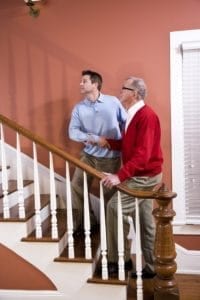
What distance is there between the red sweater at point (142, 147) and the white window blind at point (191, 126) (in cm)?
66

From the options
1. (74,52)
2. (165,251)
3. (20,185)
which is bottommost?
(165,251)

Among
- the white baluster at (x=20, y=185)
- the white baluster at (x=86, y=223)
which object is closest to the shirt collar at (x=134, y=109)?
the white baluster at (x=86, y=223)

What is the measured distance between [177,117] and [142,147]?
856 millimetres

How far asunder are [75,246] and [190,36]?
2.03 m

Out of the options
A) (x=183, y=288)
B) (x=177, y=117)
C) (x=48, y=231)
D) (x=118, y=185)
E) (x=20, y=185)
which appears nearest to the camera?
(x=118, y=185)

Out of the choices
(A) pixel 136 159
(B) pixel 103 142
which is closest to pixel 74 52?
(B) pixel 103 142

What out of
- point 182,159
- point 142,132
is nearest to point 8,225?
point 142,132

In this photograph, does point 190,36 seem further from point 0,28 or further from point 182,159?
point 0,28

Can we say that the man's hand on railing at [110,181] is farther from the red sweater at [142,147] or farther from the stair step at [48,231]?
the stair step at [48,231]

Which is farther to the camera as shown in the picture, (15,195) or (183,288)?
(15,195)

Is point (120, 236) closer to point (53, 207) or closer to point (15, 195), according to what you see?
point (53, 207)

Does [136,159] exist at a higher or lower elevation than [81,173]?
higher

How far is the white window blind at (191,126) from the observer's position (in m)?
3.00

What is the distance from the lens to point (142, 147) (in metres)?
2.36
